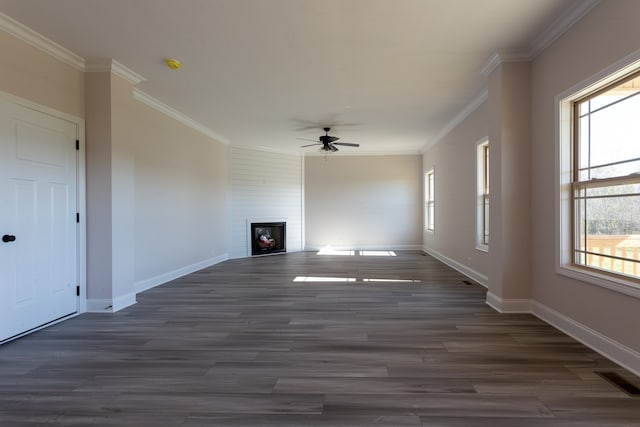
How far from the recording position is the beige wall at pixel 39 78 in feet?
9.80

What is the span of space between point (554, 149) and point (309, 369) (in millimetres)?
3015

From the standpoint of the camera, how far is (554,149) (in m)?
3.19

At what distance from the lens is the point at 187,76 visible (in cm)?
411

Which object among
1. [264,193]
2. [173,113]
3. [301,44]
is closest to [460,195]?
[301,44]

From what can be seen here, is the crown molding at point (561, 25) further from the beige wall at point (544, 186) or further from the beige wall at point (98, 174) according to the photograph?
the beige wall at point (98, 174)

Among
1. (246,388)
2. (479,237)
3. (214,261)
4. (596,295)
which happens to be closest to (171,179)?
(214,261)

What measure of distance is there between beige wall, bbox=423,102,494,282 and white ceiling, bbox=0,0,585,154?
23.2 inches

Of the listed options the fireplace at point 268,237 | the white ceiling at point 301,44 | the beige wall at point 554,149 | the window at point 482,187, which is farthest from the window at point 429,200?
the beige wall at point 554,149

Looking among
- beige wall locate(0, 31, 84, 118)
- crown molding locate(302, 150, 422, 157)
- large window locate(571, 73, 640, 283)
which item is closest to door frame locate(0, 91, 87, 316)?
beige wall locate(0, 31, 84, 118)

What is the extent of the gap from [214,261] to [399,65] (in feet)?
17.8

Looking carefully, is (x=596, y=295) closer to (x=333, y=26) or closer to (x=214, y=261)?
(x=333, y=26)

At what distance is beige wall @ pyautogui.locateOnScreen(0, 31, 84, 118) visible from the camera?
299cm

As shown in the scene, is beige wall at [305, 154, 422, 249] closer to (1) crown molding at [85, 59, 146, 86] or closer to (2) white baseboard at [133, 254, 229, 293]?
(2) white baseboard at [133, 254, 229, 293]

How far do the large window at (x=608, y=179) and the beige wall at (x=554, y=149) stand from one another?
0.61ft
